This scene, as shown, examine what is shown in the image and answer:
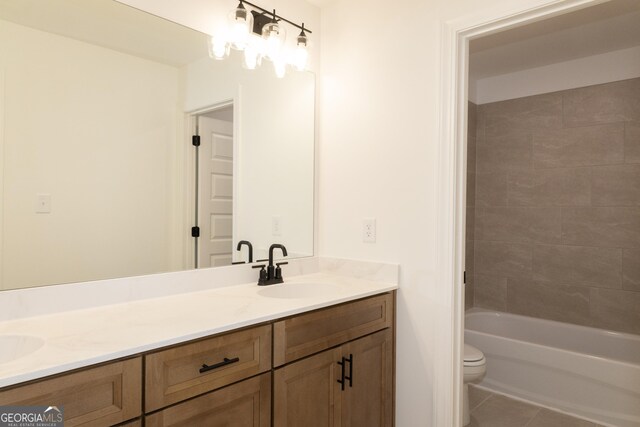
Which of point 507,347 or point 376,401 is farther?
point 507,347

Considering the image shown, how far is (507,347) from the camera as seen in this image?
8.98ft

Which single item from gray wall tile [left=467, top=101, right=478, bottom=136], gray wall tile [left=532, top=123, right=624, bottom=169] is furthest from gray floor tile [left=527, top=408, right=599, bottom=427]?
gray wall tile [left=467, top=101, right=478, bottom=136]

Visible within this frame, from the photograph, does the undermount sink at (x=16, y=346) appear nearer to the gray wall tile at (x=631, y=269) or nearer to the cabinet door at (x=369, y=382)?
the cabinet door at (x=369, y=382)

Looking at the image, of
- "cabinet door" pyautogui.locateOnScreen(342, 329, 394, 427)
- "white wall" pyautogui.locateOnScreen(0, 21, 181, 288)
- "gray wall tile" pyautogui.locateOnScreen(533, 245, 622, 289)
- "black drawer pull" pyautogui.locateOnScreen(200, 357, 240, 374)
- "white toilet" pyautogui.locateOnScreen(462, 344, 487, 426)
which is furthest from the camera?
"gray wall tile" pyautogui.locateOnScreen(533, 245, 622, 289)

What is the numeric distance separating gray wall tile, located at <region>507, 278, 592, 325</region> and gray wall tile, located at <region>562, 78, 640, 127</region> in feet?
4.06

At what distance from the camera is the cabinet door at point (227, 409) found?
3.48 feet

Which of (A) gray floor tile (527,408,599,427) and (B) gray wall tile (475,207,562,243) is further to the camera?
(B) gray wall tile (475,207,562,243)

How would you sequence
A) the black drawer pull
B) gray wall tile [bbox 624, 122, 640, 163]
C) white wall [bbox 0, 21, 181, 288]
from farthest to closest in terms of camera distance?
gray wall tile [bbox 624, 122, 640, 163]
white wall [bbox 0, 21, 181, 288]
the black drawer pull

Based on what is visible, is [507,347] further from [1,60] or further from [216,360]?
[1,60]

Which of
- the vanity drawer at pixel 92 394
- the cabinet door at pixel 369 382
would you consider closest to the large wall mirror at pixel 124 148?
the vanity drawer at pixel 92 394

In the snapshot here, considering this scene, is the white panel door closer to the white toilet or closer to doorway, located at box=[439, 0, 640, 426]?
doorway, located at box=[439, 0, 640, 426]

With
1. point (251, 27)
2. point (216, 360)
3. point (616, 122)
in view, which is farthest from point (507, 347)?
point (251, 27)

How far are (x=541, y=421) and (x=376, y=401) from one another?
130cm

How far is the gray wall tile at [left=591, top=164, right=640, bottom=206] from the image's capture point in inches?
104
